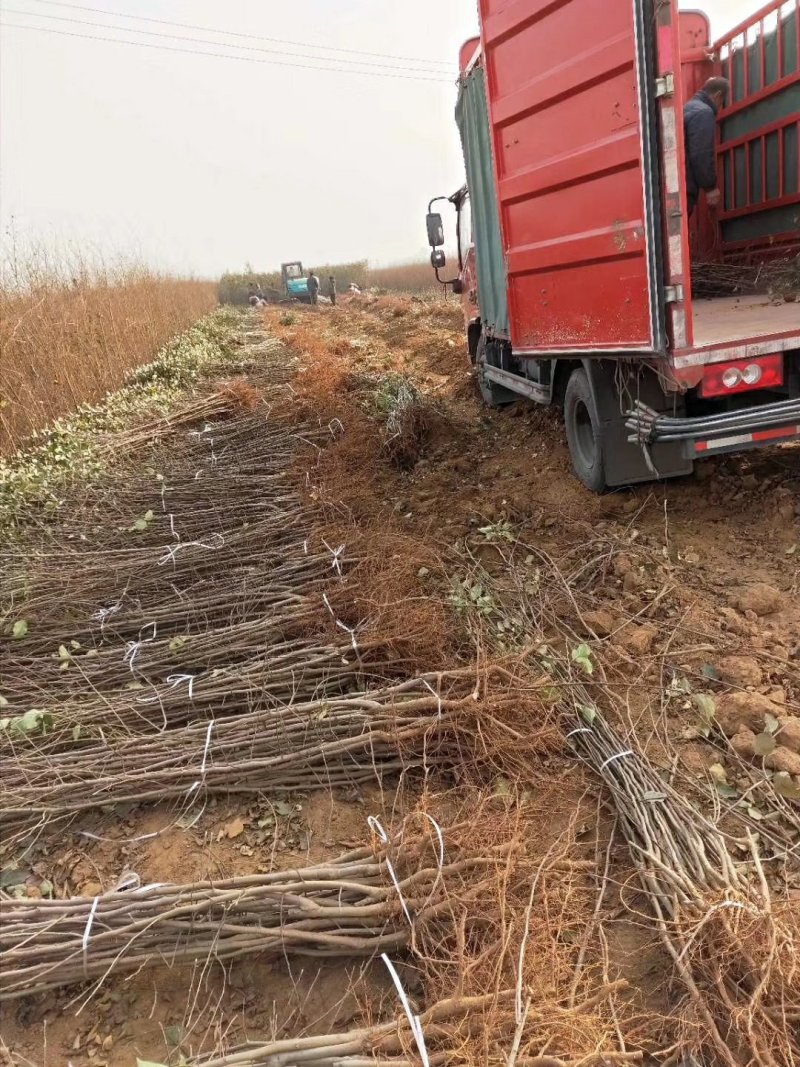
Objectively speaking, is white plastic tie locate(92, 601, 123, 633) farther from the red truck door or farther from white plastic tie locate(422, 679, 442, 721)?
the red truck door

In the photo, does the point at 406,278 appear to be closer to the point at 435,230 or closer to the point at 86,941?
the point at 435,230

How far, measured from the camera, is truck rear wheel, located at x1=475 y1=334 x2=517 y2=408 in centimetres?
747

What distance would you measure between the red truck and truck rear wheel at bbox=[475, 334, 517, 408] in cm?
114

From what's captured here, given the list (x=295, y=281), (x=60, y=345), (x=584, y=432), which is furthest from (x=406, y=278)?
(x=584, y=432)

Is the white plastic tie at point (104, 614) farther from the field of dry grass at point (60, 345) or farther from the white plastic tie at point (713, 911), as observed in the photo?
the field of dry grass at point (60, 345)

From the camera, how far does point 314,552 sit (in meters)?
4.39

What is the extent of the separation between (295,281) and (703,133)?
39.9m

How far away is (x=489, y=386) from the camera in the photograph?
7.73m

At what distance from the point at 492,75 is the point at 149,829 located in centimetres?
486

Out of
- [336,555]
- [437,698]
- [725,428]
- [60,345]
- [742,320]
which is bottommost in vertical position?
[437,698]

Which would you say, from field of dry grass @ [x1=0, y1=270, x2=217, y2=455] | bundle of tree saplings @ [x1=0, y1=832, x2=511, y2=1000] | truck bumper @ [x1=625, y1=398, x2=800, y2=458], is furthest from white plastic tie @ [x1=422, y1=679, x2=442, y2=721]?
field of dry grass @ [x1=0, y1=270, x2=217, y2=455]

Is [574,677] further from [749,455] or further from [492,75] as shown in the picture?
[492,75]

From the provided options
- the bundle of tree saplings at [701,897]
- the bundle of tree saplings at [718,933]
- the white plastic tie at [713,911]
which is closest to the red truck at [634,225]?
the bundle of tree saplings at [701,897]

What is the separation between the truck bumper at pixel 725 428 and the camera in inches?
135
